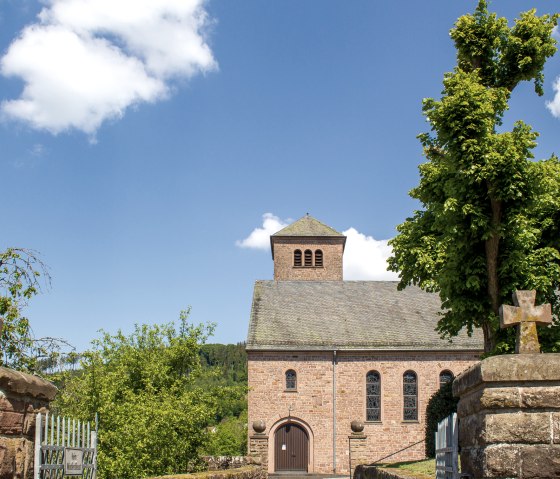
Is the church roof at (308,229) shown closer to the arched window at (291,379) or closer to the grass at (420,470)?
the arched window at (291,379)

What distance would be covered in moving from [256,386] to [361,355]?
5.18m

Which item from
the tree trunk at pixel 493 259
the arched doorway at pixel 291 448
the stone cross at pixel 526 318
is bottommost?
the arched doorway at pixel 291 448

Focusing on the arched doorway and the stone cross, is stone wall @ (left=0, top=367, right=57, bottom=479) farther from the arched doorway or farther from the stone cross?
the arched doorway

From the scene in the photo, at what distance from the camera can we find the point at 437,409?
2742cm

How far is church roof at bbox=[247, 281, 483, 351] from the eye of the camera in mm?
31500

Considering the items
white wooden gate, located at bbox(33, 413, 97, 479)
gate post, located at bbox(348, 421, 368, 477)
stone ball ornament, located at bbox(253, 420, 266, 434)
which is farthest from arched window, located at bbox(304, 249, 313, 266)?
white wooden gate, located at bbox(33, 413, 97, 479)

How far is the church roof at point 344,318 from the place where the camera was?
3150 centimetres

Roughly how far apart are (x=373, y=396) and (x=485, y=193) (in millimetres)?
17432

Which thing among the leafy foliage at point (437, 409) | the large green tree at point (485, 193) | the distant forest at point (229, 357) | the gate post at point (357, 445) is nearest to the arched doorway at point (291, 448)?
the gate post at point (357, 445)

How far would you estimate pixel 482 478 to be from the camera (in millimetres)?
3977

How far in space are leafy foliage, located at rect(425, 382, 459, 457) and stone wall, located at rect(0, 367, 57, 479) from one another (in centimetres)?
2271

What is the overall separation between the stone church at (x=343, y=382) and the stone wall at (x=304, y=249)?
30.9ft

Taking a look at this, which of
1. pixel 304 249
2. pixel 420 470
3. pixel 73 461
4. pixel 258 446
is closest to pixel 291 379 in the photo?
pixel 258 446

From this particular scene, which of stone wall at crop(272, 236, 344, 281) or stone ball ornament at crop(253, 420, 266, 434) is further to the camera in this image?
stone wall at crop(272, 236, 344, 281)
